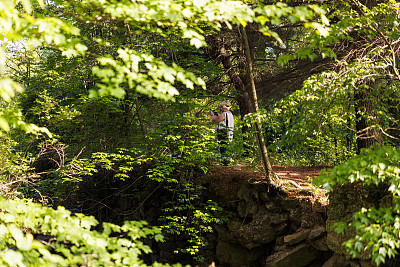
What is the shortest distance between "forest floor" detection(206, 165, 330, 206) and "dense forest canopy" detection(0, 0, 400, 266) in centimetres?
35

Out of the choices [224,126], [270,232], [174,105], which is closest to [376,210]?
[270,232]

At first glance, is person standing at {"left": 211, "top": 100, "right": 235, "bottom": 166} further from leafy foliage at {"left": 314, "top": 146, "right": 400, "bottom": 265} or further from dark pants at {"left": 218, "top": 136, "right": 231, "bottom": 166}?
leafy foliage at {"left": 314, "top": 146, "right": 400, "bottom": 265}

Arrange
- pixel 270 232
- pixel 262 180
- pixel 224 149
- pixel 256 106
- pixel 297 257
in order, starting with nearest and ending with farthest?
pixel 297 257 < pixel 256 106 < pixel 270 232 < pixel 262 180 < pixel 224 149

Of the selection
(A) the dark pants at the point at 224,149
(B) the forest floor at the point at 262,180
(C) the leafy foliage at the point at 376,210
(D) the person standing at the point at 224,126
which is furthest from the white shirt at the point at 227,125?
(C) the leafy foliage at the point at 376,210

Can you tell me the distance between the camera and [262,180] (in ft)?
21.7

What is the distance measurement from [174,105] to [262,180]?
2.85 m

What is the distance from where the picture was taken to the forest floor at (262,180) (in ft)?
19.9

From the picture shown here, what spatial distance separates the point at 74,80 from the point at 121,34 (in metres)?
1.79

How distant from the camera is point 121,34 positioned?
751 cm

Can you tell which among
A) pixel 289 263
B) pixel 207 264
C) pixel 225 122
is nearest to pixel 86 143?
pixel 225 122

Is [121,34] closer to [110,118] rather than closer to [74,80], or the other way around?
[74,80]

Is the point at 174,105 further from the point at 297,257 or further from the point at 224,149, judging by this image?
the point at 297,257

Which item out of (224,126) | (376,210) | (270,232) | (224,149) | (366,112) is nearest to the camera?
(376,210)

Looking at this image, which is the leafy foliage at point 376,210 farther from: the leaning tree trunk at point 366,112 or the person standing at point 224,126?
the person standing at point 224,126
